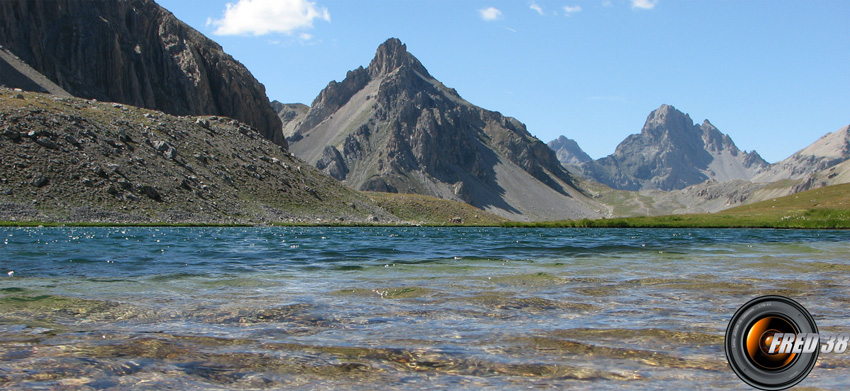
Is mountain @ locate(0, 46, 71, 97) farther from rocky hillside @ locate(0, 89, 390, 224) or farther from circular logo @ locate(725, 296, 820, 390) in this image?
circular logo @ locate(725, 296, 820, 390)

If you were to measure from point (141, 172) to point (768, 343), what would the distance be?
124m

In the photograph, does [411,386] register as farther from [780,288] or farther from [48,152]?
[48,152]

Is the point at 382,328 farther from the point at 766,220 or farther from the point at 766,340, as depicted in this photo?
the point at 766,220

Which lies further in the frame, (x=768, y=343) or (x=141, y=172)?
(x=141, y=172)

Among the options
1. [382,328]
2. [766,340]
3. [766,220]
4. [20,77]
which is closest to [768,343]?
[766,340]

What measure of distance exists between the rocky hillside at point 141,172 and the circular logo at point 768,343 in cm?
10157

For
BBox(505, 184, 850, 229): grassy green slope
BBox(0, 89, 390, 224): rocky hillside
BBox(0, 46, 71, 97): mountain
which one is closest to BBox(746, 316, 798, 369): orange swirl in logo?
BBox(0, 89, 390, 224): rocky hillside

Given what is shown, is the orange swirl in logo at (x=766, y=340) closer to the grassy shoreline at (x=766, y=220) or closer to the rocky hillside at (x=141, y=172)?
the grassy shoreline at (x=766, y=220)

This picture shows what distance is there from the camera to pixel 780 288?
19.8 meters

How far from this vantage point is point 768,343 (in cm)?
682

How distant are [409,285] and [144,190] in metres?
103

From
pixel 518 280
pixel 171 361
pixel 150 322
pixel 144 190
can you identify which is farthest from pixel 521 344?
pixel 144 190

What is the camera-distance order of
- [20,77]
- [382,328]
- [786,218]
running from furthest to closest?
[20,77]
[786,218]
[382,328]

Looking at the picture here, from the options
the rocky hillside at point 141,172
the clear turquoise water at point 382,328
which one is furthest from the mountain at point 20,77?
the clear turquoise water at point 382,328
